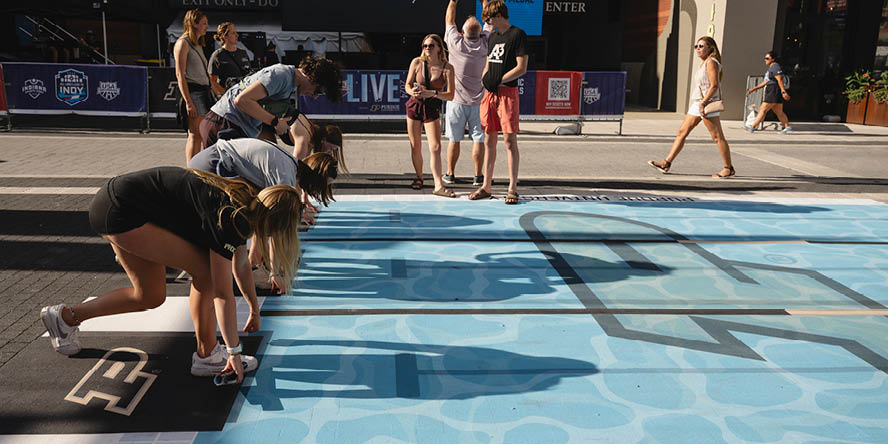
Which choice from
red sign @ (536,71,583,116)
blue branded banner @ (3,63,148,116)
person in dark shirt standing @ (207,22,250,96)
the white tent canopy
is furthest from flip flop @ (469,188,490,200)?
the white tent canopy

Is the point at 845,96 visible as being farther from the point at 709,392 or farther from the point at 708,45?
the point at 709,392

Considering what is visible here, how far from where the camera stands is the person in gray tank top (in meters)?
6.60

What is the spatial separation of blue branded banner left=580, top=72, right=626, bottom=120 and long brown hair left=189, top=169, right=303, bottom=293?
491 inches

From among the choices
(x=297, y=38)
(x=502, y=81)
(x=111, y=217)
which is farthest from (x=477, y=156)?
(x=297, y=38)

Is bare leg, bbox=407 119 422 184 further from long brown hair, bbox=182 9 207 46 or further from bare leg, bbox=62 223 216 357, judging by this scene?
bare leg, bbox=62 223 216 357

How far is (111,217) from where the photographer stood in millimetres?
2852

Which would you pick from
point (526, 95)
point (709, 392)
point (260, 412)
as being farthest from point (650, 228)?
point (526, 95)

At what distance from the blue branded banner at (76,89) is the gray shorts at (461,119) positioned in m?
7.93

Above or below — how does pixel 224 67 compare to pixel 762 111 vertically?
above

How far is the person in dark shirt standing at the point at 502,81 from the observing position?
7.04 metres

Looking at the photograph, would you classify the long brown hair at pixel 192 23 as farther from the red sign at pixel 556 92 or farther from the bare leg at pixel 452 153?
the red sign at pixel 556 92

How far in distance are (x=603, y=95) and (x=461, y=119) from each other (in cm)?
768

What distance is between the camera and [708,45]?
8727 millimetres

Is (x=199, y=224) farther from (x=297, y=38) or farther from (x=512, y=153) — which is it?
(x=297, y=38)
